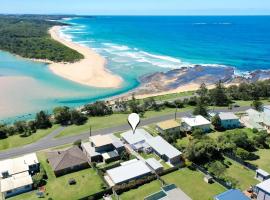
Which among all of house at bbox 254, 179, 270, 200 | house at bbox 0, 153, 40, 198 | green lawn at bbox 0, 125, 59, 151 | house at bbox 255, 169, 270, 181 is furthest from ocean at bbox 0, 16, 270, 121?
house at bbox 254, 179, 270, 200

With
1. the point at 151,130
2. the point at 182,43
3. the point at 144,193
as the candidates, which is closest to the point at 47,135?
the point at 151,130

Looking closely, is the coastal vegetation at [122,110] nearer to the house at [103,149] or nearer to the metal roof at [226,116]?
the metal roof at [226,116]

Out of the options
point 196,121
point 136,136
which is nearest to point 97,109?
point 136,136

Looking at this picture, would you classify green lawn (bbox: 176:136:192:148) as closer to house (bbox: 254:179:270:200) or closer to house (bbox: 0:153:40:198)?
house (bbox: 254:179:270:200)

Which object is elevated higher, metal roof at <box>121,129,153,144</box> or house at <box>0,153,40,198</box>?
metal roof at <box>121,129,153,144</box>

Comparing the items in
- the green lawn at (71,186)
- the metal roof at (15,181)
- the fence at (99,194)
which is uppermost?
the metal roof at (15,181)

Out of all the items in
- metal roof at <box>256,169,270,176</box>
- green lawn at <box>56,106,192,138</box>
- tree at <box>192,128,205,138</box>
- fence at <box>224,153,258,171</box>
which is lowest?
fence at <box>224,153,258,171</box>

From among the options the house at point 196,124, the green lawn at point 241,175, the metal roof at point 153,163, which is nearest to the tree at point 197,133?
the house at point 196,124
